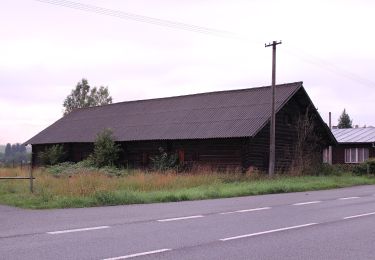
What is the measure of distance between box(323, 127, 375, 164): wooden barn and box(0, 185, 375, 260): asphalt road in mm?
34564

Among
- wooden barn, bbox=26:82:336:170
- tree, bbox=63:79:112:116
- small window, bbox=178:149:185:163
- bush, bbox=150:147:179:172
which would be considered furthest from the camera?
tree, bbox=63:79:112:116

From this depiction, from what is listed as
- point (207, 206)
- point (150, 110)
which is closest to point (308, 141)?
point (150, 110)

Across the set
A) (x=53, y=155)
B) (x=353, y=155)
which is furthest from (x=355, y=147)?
(x=53, y=155)

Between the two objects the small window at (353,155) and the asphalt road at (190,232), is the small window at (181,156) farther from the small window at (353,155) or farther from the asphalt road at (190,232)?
the small window at (353,155)

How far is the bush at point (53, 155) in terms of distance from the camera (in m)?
44.4

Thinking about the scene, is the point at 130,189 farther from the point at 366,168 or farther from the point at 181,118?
the point at 366,168

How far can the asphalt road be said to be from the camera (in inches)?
329

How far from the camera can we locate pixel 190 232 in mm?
10555

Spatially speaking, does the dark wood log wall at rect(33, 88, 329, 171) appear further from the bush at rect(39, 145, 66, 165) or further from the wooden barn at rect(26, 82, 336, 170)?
the bush at rect(39, 145, 66, 165)

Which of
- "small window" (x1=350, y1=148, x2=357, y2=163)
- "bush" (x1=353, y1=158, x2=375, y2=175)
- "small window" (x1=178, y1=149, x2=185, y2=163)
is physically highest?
"small window" (x1=350, y1=148, x2=357, y2=163)

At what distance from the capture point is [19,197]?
57.6 ft

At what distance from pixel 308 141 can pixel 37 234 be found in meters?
30.5

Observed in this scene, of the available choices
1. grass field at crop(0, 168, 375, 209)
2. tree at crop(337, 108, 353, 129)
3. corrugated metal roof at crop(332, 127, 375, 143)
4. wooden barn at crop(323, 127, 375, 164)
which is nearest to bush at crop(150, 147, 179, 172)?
grass field at crop(0, 168, 375, 209)

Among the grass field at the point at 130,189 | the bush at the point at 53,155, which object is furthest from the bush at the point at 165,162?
the bush at the point at 53,155
